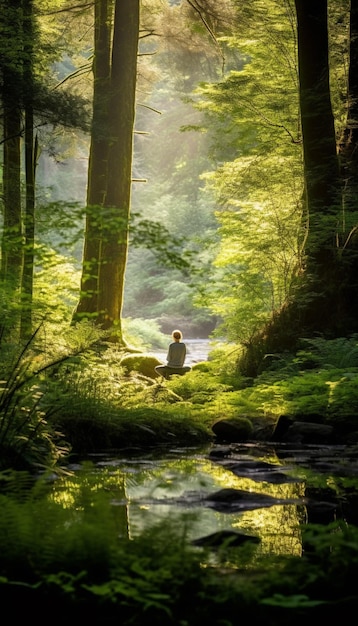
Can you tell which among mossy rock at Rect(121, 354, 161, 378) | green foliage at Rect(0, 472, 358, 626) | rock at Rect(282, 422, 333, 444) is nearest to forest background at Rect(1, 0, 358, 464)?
mossy rock at Rect(121, 354, 161, 378)

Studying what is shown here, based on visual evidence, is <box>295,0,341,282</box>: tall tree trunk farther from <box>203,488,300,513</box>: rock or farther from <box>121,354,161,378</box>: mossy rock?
<box>203,488,300,513</box>: rock

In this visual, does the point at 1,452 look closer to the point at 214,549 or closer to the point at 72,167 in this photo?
the point at 214,549

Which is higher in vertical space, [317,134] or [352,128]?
[352,128]

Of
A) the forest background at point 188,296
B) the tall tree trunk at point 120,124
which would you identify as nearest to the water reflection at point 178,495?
the forest background at point 188,296

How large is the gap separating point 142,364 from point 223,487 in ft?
27.0

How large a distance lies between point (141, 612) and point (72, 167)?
49385mm

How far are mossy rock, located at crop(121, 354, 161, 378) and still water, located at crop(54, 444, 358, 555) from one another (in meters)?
5.99

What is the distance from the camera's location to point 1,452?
5004 millimetres

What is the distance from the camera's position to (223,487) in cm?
545

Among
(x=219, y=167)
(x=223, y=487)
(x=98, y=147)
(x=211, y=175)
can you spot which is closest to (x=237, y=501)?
(x=223, y=487)

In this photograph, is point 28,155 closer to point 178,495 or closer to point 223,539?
point 178,495

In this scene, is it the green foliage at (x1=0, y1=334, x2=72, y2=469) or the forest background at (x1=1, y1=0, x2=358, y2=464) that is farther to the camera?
the forest background at (x1=1, y1=0, x2=358, y2=464)

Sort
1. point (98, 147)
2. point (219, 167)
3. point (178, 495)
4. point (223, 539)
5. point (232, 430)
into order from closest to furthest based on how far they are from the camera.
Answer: point (223, 539)
point (178, 495)
point (232, 430)
point (98, 147)
point (219, 167)

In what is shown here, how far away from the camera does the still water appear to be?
4.22 m
